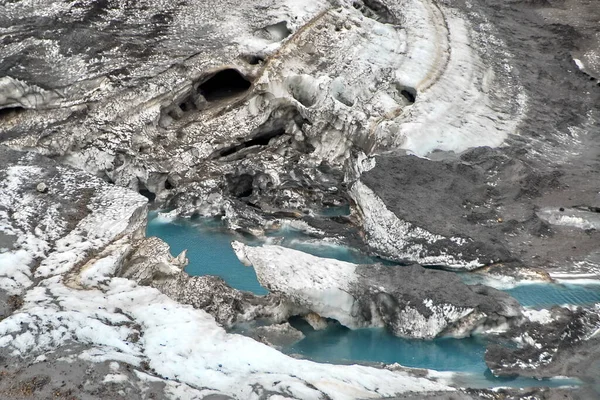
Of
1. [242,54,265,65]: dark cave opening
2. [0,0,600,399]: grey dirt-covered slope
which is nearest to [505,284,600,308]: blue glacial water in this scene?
[0,0,600,399]: grey dirt-covered slope

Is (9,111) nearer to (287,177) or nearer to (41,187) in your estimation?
(41,187)

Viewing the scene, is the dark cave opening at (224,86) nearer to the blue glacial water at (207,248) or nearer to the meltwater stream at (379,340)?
the blue glacial water at (207,248)

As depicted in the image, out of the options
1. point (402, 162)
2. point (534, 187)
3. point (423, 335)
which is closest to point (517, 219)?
point (534, 187)

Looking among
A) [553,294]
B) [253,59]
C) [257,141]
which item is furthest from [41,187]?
[553,294]

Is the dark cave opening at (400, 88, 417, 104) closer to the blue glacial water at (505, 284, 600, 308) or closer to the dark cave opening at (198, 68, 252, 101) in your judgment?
the dark cave opening at (198, 68, 252, 101)

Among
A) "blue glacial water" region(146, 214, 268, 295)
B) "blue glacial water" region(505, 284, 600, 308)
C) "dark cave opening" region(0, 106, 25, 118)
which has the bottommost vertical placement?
"blue glacial water" region(146, 214, 268, 295)

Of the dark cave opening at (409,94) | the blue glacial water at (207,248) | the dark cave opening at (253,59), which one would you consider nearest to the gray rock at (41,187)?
the blue glacial water at (207,248)
